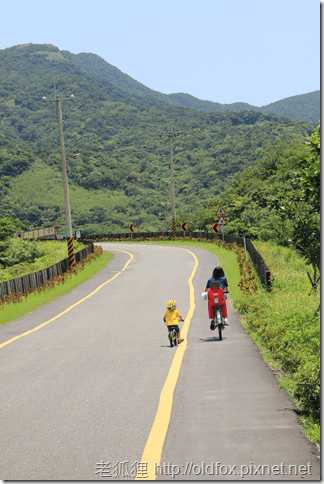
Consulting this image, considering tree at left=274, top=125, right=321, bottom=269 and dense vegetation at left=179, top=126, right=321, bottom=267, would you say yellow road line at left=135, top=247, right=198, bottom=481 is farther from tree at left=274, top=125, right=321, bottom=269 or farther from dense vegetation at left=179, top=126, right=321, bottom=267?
dense vegetation at left=179, top=126, right=321, bottom=267

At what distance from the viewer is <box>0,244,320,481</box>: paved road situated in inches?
183

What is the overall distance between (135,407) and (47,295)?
15.0m

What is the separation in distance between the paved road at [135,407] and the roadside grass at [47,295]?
357 cm

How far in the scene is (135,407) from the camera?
6355 mm

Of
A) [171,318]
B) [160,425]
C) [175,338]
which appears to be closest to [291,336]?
[175,338]

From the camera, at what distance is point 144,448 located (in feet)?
16.3

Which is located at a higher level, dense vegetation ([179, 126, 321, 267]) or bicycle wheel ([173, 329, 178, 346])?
dense vegetation ([179, 126, 321, 267])

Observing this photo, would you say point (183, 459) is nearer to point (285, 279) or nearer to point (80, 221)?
point (285, 279)

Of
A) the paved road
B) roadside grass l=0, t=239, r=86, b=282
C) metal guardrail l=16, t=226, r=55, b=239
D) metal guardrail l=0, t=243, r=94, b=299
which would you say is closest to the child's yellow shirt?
the paved road

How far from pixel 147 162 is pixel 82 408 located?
180 metres

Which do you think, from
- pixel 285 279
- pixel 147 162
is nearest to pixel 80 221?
pixel 147 162

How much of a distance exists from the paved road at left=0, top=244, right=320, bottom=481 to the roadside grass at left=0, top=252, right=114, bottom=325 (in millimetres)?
3575

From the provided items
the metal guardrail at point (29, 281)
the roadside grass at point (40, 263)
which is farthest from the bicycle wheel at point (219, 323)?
the roadside grass at point (40, 263)

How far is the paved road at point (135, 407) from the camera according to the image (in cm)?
464
